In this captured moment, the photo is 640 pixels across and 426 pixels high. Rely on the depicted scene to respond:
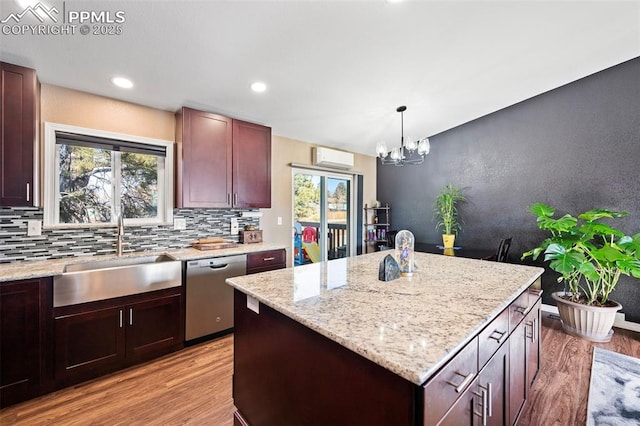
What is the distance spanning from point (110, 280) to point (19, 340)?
0.58 m

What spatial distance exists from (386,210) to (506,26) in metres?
3.48

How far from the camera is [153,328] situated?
2.33 m

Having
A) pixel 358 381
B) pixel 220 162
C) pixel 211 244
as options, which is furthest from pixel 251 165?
pixel 358 381

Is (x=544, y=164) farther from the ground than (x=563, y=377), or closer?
farther from the ground

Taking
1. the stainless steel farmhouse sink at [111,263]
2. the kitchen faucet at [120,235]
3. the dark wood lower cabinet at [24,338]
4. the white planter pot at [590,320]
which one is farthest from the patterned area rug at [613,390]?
the kitchen faucet at [120,235]

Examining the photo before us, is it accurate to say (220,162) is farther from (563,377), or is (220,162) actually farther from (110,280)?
(563,377)

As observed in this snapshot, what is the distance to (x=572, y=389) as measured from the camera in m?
2.05

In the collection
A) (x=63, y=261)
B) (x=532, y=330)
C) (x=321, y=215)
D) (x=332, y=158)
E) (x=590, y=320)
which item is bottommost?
(x=590, y=320)

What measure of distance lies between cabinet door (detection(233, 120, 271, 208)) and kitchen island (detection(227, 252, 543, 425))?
70.4 inches

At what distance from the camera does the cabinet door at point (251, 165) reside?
10.4 feet

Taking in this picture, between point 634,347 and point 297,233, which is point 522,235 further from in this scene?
point 297,233

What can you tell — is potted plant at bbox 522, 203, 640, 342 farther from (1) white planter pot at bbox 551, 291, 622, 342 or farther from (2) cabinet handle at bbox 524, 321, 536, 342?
(2) cabinet handle at bbox 524, 321, 536, 342

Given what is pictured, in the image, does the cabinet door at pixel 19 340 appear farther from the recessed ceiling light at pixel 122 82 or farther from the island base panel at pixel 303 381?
the recessed ceiling light at pixel 122 82

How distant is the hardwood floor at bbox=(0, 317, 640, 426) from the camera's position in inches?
68.2
